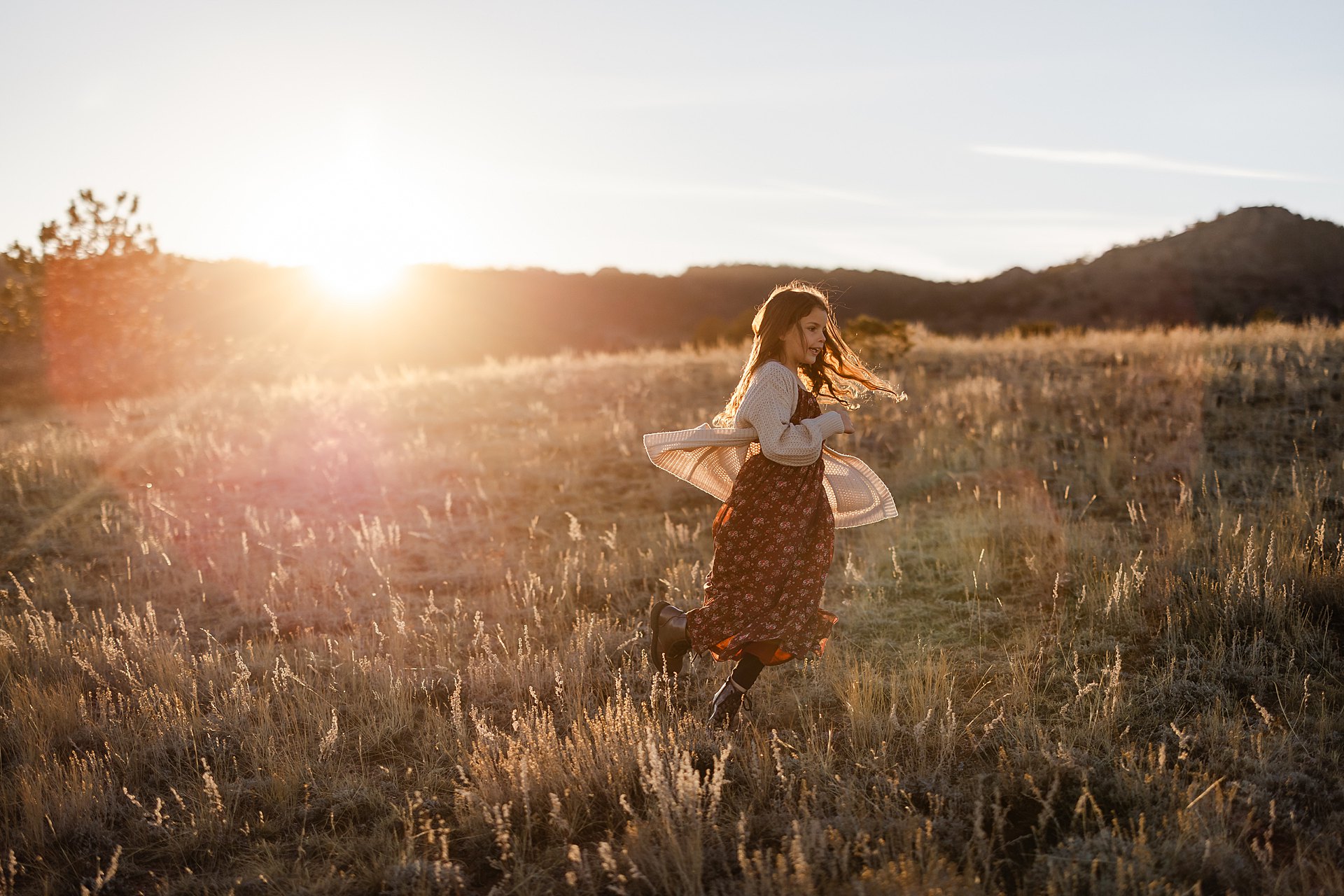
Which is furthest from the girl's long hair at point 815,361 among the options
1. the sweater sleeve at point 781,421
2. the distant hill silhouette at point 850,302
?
the distant hill silhouette at point 850,302

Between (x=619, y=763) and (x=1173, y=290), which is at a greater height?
(x=1173, y=290)

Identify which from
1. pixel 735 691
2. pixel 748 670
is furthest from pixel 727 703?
pixel 748 670

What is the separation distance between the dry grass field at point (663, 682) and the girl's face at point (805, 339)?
1.61m

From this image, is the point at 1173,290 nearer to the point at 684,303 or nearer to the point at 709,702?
the point at 684,303

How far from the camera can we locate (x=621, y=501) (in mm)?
8016

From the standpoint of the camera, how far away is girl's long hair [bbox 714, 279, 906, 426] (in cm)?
343

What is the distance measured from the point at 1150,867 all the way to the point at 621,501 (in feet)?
19.9

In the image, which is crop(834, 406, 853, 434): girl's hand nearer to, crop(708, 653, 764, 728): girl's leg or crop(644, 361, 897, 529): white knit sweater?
crop(644, 361, 897, 529): white knit sweater

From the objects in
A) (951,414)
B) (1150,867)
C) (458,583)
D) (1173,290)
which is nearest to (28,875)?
(458,583)

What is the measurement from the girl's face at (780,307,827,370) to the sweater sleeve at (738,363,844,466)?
0.46 ft

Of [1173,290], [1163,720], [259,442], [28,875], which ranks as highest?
[1173,290]

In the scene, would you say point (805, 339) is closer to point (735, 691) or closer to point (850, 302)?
point (735, 691)

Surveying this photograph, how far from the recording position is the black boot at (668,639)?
11.7 ft

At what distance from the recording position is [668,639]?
3.62 meters
